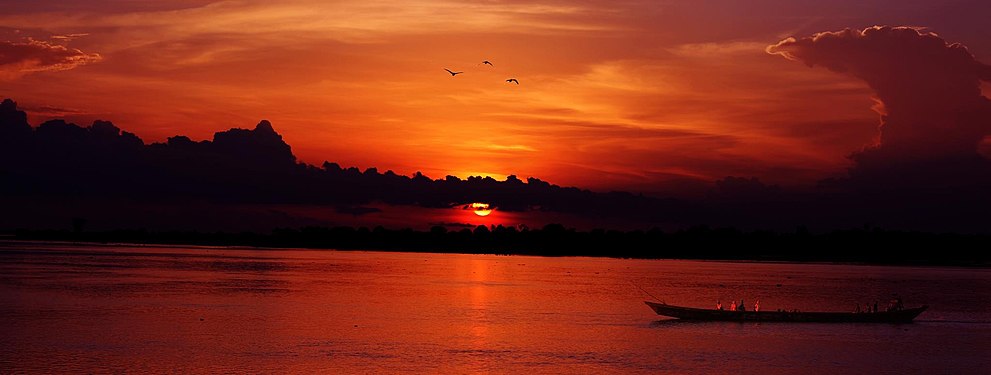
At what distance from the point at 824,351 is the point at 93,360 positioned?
1561 inches

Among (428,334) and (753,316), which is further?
(753,316)

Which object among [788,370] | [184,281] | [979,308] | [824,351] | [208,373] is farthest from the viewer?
[184,281]

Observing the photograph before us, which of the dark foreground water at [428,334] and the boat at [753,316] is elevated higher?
the boat at [753,316]

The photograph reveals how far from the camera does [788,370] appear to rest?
1939 inches

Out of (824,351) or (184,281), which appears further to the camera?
(184,281)

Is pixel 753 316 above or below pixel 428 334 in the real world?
above

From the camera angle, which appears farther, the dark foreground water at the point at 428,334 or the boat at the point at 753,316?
the boat at the point at 753,316

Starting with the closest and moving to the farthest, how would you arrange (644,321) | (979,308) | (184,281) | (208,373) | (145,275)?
1. (208,373)
2. (644,321)
3. (979,308)
4. (184,281)
5. (145,275)

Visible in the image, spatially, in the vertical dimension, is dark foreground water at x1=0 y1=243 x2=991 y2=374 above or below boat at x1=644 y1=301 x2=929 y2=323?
below

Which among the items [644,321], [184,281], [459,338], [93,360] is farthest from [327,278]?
[93,360]

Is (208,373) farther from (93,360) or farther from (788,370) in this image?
(788,370)

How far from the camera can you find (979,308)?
95.5m

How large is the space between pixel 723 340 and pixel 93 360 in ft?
119

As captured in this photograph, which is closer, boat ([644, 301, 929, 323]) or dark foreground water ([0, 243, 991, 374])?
dark foreground water ([0, 243, 991, 374])
